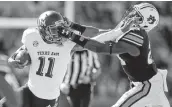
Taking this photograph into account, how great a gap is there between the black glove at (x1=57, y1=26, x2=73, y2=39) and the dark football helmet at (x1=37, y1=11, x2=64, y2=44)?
5cm

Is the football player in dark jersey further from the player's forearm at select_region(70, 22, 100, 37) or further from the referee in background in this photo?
the referee in background

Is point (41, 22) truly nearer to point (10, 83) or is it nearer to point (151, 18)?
point (10, 83)

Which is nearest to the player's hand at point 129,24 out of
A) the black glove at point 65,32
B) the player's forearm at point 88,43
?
the player's forearm at point 88,43

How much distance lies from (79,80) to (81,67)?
0.77ft

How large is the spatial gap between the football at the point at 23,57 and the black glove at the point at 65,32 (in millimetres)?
475

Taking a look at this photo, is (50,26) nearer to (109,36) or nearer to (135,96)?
(109,36)

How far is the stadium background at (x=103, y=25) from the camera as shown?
9.57 meters

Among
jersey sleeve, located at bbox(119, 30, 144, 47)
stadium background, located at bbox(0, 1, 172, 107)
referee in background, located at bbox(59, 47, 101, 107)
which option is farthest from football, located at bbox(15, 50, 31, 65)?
stadium background, located at bbox(0, 1, 172, 107)

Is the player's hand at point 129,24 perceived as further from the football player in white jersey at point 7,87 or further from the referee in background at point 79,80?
the referee in background at point 79,80

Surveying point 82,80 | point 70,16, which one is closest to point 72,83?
point 82,80

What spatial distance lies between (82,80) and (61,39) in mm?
2763

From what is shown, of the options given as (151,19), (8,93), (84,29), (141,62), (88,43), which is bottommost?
(8,93)

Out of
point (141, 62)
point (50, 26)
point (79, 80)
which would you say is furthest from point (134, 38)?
point (79, 80)

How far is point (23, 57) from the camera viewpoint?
4.81 m
